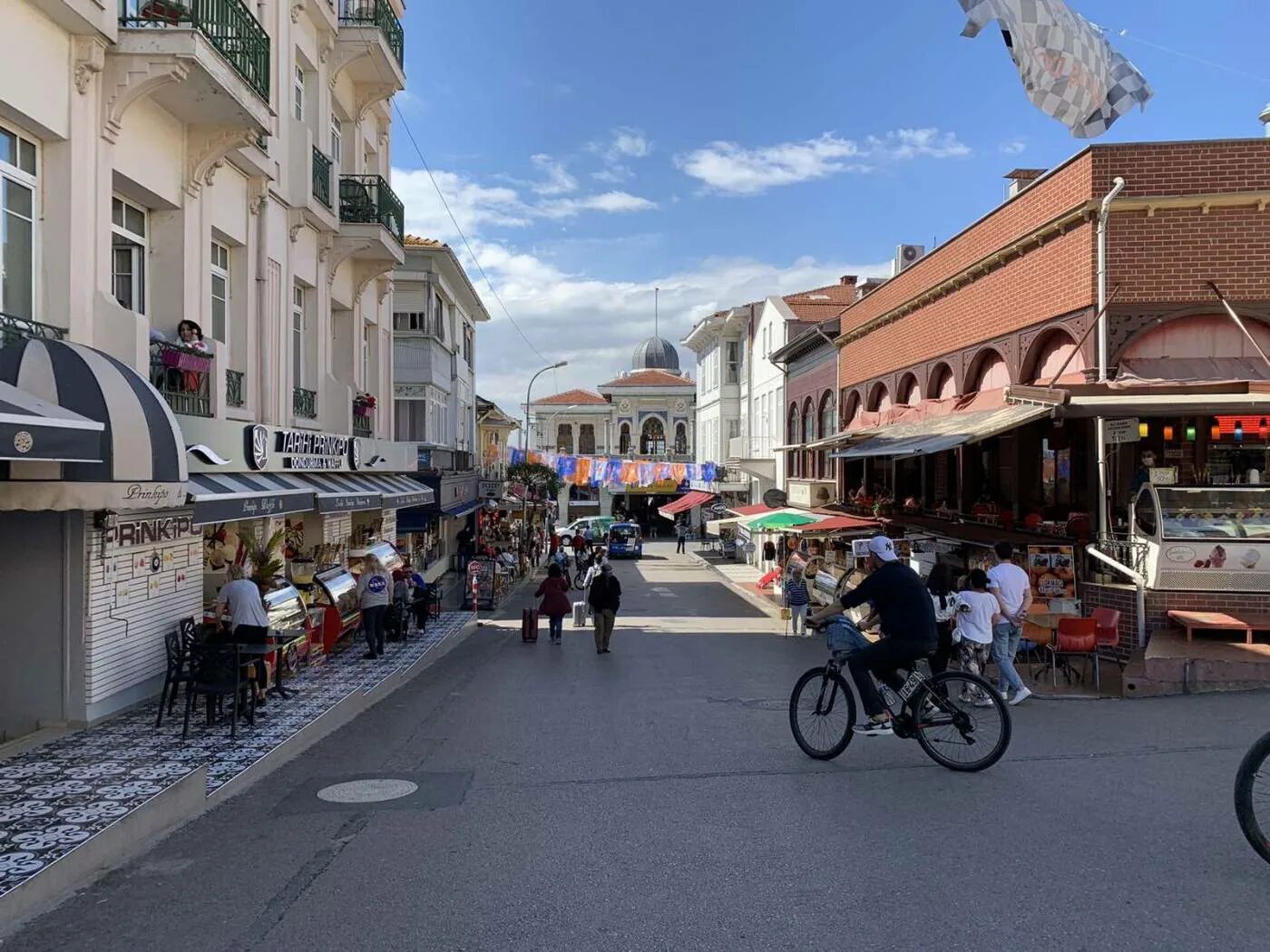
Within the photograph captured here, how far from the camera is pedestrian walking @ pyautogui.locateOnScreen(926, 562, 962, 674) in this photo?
11.4 meters

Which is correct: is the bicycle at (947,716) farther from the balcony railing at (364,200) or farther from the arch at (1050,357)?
the balcony railing at (364,200)

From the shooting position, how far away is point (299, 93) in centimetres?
1672

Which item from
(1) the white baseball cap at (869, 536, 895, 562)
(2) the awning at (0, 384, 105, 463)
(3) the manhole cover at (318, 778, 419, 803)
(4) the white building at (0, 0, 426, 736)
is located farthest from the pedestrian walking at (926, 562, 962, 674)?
(2) the awning at (0, 384, 105, 463)

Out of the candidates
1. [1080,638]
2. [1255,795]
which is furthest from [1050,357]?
[1255,795]

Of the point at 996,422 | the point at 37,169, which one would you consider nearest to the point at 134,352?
the point at 37,169

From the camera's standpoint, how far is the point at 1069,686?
444 inches

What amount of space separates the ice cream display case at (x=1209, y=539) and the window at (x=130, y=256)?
1216 cm

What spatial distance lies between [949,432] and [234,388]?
10222 millimetres

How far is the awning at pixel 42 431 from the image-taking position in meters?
6.14

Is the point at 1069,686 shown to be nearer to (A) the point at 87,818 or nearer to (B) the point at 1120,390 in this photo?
(B) the point at 1120,390

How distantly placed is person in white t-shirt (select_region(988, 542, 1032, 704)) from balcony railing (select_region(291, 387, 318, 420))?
35.1 feet

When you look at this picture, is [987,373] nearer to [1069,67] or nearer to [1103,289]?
[1103,289]

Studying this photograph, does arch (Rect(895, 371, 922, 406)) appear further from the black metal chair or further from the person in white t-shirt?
the black metal chair

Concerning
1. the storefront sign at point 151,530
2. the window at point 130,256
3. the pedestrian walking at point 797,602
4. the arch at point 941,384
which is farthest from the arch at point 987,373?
the window at point 130,256
